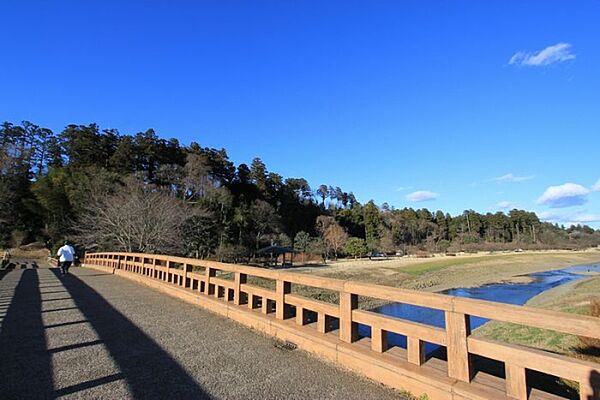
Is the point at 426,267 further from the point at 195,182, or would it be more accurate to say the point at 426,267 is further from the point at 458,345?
the point at 458,345

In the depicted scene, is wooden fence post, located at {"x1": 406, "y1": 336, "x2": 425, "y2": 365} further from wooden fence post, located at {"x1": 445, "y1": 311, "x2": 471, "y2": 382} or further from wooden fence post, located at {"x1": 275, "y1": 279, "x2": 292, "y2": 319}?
wooden fence post, located at {"x1": 275, "y1": 279, "x2": 292, "y2": 319}

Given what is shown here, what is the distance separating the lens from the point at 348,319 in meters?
3.68

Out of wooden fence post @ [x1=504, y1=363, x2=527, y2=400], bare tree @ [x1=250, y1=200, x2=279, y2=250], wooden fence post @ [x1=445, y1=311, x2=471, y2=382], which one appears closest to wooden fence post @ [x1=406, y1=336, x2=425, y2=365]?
wooden fence post @ [x1=445, y1=311, x2=471, y2=382]

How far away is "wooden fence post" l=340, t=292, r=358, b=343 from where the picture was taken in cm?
366

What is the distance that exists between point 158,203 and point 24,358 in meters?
23.1

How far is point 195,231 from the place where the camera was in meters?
34.0

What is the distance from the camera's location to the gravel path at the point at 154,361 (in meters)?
3.00

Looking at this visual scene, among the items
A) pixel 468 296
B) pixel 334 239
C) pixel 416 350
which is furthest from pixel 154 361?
pixel 334 239

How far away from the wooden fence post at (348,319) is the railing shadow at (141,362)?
1.51 m

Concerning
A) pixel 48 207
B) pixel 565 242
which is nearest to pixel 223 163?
pixel 48 207

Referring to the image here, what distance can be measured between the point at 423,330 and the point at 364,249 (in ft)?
167

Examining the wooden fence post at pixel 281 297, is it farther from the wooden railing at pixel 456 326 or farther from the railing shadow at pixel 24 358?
the railing shadow at pixel 24 358

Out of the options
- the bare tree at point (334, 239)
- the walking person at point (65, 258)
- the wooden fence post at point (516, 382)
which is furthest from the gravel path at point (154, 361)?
the bare tree at point (334, 239)

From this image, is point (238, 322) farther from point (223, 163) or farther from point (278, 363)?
point (223, 163)
